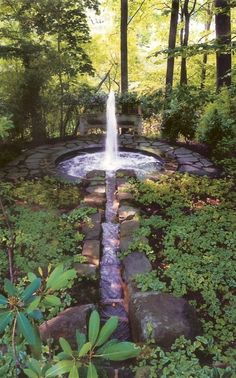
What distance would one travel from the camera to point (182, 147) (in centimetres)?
905

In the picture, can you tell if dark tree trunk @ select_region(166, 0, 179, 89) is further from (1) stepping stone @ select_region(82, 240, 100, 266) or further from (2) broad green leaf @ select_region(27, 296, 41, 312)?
(2) broad green leaf @ select_region(27, 296, 41, 312)

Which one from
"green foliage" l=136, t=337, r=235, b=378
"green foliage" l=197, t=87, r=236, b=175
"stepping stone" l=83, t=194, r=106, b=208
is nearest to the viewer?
"green foliage" l=136, t=337, r=235, b=378

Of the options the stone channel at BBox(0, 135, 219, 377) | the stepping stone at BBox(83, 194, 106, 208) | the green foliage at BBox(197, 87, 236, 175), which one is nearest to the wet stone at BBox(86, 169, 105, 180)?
the stone channel at BBox(0, 135, 219, 377)

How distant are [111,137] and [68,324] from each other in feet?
23.8

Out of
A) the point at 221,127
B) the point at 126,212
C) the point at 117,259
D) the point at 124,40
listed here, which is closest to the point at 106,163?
the point at 221,127

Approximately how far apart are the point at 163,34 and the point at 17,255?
53.5ft

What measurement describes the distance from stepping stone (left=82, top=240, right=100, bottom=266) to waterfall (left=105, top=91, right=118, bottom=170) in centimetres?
333

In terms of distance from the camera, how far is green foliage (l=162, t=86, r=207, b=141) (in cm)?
920

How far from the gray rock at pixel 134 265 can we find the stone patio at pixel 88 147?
10.4 feet

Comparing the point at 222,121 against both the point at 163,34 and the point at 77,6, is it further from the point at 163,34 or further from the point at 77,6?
the point at 163,34

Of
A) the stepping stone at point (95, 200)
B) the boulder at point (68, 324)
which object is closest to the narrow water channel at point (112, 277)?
the stepping stone at point (95, 200)

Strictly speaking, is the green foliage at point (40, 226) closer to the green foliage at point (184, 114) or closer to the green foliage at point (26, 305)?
the green foliage at point (26, 305)

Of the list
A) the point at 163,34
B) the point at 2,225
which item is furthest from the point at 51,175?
the point at 163,34

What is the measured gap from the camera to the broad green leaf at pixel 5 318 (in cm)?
124
